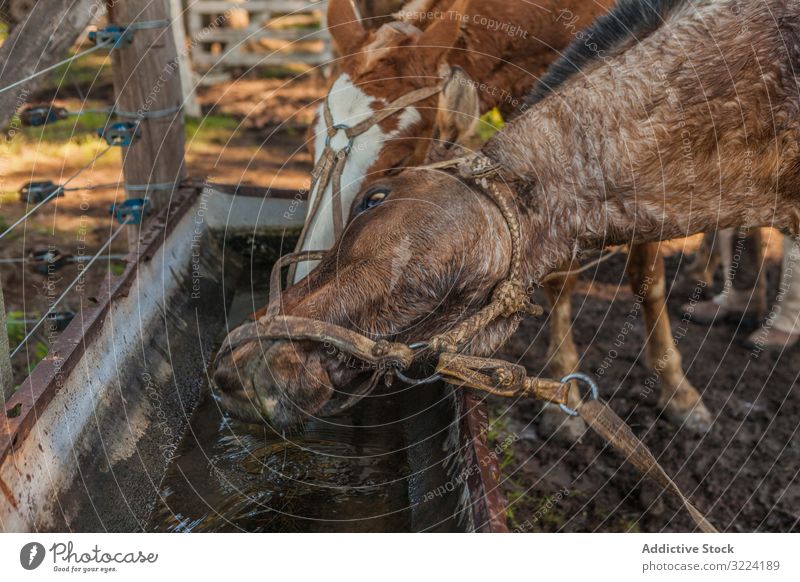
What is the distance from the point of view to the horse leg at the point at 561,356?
4492 millimetres

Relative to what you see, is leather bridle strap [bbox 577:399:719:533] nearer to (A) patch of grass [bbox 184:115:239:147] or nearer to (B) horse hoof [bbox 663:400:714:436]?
(B) horse hoof [bbox 663:400:714:436]

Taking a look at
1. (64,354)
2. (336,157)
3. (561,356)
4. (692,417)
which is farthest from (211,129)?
(64,354)

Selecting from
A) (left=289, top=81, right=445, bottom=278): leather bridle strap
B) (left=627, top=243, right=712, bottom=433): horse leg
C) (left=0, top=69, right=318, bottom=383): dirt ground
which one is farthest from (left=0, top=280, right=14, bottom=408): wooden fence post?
(left=627, top=243, right=712, bottom=433): horse leg

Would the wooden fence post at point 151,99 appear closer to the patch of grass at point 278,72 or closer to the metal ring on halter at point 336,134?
the metal ring on halter at point 336,134

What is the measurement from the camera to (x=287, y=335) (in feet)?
8.04

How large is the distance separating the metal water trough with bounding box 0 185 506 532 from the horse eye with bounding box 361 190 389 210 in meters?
0.74

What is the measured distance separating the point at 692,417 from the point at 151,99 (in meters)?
3.33

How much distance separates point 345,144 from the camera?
3297mm

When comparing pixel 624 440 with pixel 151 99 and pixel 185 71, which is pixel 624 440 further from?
pixel 185 71

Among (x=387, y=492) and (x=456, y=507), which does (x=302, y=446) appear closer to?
(x=387, y=492)

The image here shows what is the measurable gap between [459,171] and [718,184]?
2.95 ft

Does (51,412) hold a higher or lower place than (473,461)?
higher

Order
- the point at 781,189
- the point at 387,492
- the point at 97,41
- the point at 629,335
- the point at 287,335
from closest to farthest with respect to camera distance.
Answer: the point at 287,335
the point at 781,189
the point at 387,492
the point at 97,41
the point at 629,335

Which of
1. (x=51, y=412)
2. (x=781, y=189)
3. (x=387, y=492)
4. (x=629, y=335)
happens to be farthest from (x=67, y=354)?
(x=629, y=335)
